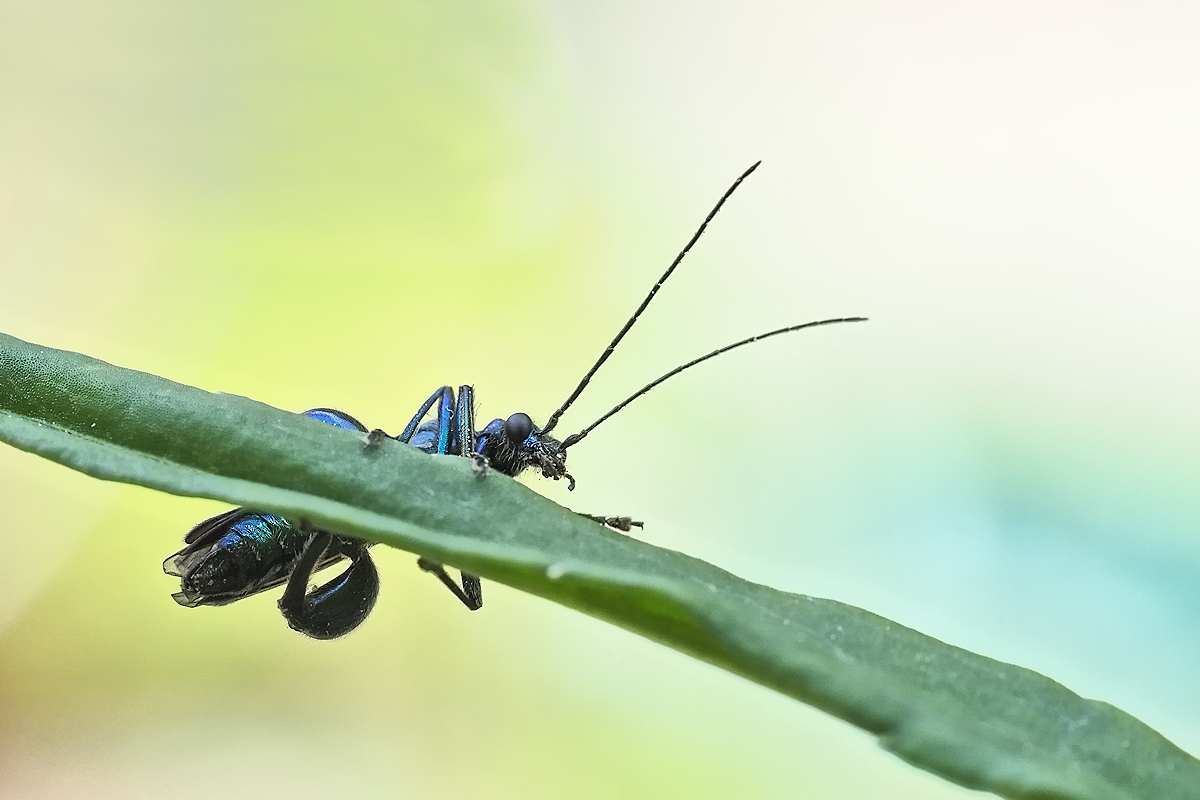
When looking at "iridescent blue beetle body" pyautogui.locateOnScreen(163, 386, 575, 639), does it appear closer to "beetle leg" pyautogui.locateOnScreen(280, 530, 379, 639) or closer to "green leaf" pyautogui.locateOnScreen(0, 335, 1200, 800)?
"beetle leg" pyautogui.locateOnScreen(280, 530, 379, 639)

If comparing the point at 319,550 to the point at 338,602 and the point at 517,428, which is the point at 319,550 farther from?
the point at 517,428

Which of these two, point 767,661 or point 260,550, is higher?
point 767,661

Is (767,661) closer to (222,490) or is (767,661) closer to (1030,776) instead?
(1030,776)

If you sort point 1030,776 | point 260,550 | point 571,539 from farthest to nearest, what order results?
point 260,550
point 571,539
point 1030,776

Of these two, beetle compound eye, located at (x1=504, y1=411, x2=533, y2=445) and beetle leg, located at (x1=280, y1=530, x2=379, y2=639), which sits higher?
beetle compound eye, located at (x1=504, y1=411, x2=533, y2=445)

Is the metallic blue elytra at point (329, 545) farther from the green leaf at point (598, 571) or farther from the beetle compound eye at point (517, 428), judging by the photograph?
the green leaf at point (598, 571)

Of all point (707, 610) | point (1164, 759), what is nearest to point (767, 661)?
point (707, 610)

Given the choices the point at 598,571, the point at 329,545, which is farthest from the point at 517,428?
the point at 598,571

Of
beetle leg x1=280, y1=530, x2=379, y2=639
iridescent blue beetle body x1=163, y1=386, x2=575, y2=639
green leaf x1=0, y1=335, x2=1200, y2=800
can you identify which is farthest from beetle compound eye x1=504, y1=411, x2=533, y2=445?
green leaf x1=0, y1=335, x2=1200, y2=800
